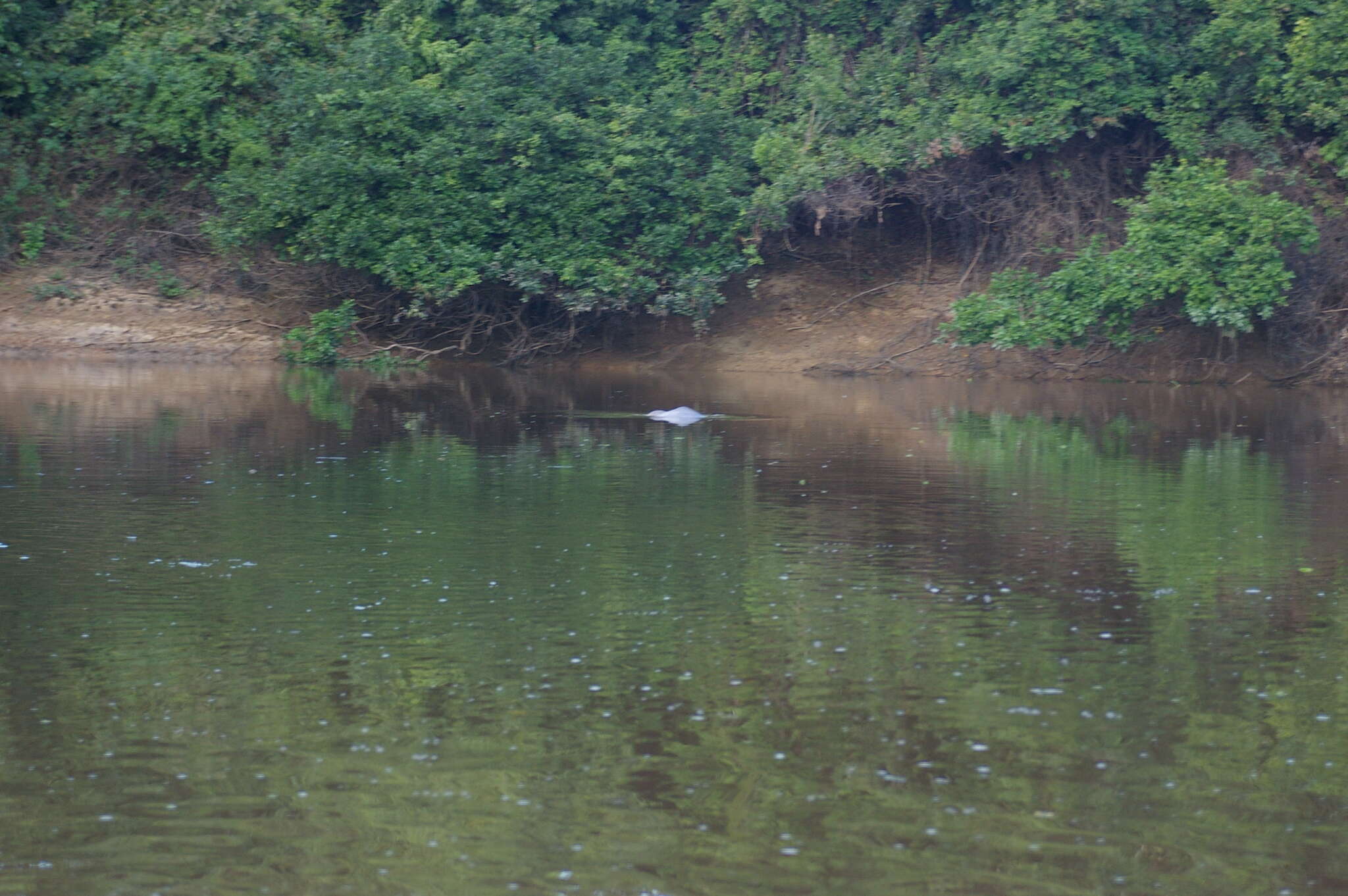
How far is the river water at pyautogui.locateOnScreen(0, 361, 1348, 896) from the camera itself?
5773 millimetres

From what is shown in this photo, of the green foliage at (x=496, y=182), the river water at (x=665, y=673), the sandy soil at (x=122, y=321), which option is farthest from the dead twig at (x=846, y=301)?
the river water at (x=665, y=673)

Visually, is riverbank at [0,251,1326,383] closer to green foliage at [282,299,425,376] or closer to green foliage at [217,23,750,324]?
green foliage at [282,299,425,376]

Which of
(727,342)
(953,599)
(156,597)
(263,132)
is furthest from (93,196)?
(953,599)

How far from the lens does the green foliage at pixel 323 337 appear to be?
83.4 ft

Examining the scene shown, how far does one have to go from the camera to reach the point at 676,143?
86.9 ft

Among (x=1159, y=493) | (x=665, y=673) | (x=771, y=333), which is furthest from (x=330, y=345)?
(x=665, y=673)

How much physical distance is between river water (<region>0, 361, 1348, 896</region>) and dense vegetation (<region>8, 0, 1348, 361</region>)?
956 cm

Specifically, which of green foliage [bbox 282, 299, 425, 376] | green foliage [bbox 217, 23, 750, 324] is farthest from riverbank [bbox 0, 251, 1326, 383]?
green foliage [bbox 217, 23, 750, 324]

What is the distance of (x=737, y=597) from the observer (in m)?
9.63

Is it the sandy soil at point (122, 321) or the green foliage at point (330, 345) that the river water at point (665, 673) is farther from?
the sandy soil at point (122, 321)

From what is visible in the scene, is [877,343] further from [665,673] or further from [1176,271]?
[665,673]

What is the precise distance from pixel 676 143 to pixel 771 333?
362 centimetres

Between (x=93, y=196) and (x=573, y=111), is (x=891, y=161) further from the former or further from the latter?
(x=93, y=196)

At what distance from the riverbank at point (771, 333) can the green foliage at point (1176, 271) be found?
1037 millimetres
